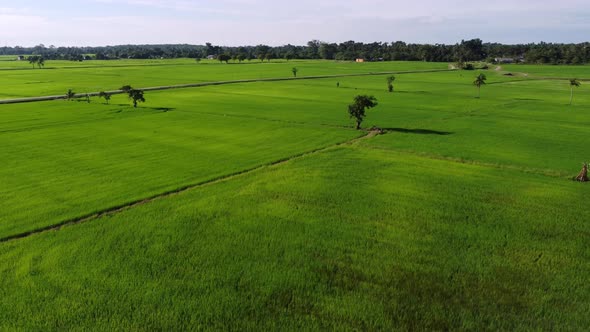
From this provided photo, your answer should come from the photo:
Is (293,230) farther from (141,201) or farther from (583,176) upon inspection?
(583,176)

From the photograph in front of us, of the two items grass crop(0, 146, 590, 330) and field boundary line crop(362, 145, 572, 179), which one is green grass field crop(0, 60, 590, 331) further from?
field boundary line crop(362, 145, 572, 179)

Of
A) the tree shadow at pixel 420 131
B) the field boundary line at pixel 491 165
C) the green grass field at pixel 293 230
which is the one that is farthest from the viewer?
the tree shadow at pixel 420 131

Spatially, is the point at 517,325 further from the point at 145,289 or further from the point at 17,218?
the point at 17,218

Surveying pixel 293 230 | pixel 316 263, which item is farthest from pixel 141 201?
pixel 316 263

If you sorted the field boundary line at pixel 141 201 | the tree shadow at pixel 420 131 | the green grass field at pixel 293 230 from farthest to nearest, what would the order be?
the tree shadow at pixel 420 131 → the field boundary line at pixel 141 201 → the green grass field at pixel 293 230

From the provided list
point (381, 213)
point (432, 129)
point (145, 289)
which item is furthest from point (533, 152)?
point (145, 289)

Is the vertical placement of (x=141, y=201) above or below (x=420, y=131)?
below

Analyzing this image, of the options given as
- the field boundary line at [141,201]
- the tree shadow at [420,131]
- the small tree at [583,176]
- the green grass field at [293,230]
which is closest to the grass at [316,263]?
the green grass field at [293,230]

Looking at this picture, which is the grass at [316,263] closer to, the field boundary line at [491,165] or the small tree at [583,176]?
the small tree at [583,176]
